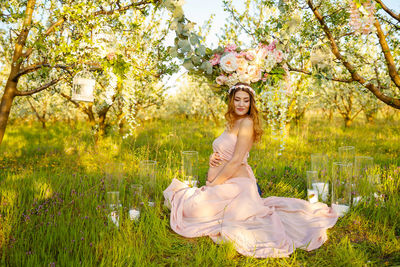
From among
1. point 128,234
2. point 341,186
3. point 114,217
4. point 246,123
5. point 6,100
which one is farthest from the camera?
point 6,100

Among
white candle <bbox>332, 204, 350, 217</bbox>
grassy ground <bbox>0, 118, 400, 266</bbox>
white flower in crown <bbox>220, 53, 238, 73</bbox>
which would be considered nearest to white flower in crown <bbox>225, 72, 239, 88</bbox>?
white flower in crown <bbox>220, 53, 238, 73</bbox>

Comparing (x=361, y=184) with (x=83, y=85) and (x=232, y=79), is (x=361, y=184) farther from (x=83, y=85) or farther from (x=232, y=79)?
(x=83, y=85)

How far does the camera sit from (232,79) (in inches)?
145

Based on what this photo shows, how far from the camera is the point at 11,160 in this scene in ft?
24.5

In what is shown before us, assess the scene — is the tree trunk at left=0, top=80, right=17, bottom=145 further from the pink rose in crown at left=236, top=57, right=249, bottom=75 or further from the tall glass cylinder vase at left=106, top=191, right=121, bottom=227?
the pink rose in crown at left=236, top=57, right=249, bottom=75

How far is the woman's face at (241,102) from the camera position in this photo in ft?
12.7

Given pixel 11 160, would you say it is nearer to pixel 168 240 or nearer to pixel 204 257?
pixel 168 240

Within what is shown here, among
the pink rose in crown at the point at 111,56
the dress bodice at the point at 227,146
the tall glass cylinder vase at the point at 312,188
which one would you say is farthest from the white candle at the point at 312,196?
the pink rose in crown at the point at 111,56

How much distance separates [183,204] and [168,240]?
25.2 inches

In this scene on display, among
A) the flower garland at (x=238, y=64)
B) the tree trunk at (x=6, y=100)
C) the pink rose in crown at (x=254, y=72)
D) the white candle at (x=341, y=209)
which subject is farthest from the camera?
the tree trunk at (x=6, y=100)

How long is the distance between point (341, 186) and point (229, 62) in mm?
2315

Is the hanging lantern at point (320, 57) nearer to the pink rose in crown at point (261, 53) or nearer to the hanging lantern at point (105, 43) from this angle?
the pink rose in crown at point (261, 53)

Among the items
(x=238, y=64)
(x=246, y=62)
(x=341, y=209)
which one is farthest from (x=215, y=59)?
(x=341, y=209)

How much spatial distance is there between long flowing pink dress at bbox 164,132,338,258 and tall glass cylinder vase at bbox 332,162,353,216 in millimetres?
160
